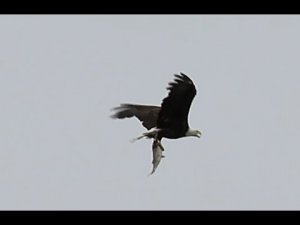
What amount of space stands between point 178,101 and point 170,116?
508 mm

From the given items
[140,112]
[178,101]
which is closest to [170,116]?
[178,101]

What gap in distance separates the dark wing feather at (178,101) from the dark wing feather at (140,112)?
4.09 feet

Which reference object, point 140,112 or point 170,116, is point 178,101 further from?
point 140,112

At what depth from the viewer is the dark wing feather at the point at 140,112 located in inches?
987

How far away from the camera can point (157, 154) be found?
78.0 feet

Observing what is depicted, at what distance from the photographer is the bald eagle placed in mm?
22812

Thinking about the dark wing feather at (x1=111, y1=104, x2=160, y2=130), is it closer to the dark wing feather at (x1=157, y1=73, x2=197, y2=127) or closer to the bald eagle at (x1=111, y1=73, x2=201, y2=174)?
the bald eagle at (x1=111, y1=73, x2=201, y2=174)

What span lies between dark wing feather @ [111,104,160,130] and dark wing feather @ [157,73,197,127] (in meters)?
1.25

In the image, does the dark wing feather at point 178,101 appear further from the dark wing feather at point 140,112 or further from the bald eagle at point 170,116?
the dark wing feather at point 140,112

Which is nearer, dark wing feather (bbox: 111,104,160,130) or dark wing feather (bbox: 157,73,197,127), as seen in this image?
dark wing feather (bbox: 157,73,197,127)

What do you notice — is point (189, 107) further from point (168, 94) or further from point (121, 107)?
point (121, 107)

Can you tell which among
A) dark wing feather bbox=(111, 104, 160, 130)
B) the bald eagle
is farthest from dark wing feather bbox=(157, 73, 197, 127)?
dark wing feather bbox=(111, 104, 160, 130)

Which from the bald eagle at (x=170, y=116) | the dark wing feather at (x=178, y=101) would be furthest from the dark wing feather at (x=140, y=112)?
the dark wing feather at (x=178, y=101)

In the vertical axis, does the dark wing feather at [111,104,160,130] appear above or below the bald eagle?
above
